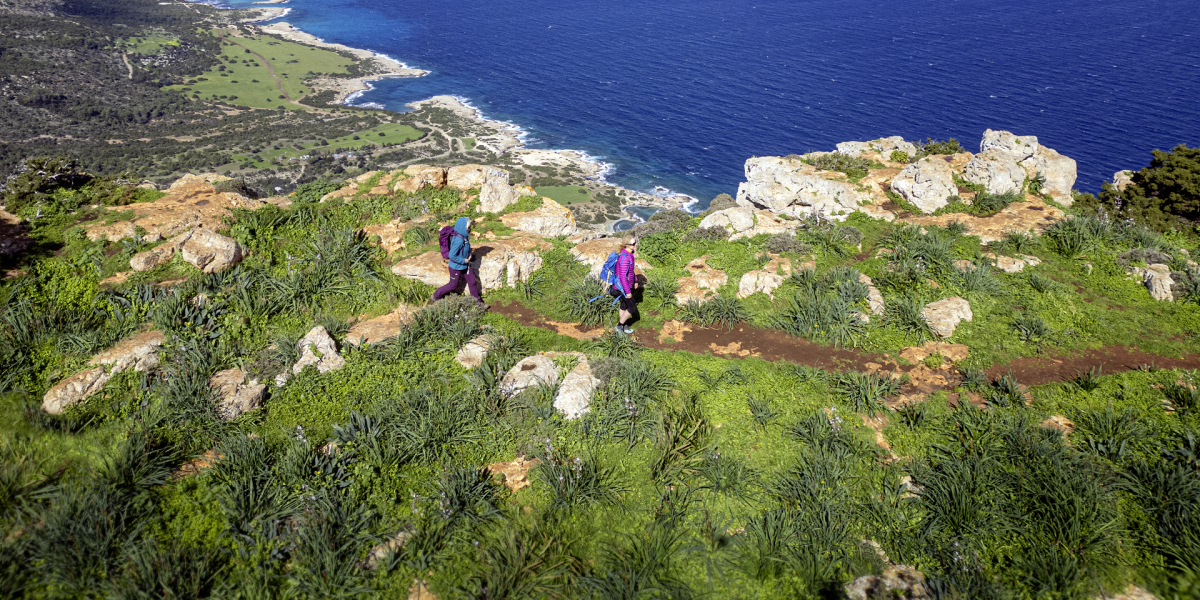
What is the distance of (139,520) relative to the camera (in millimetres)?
7262

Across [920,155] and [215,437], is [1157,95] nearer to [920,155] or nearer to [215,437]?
[920,155]

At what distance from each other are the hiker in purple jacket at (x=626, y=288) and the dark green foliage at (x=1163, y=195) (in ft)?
52.6

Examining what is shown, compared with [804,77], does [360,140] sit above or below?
below

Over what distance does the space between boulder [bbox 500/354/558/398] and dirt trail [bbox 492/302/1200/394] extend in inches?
63.7

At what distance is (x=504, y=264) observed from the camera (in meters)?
13.5

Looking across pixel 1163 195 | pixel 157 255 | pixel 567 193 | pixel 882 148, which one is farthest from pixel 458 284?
pixel 567 193

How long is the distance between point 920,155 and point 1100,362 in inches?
495

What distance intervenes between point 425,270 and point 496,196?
4365 mm

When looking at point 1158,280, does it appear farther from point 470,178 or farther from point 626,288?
point 470,178

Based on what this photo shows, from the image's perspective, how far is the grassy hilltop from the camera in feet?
23.4

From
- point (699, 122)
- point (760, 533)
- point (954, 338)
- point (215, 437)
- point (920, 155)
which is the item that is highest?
point (920, 155)

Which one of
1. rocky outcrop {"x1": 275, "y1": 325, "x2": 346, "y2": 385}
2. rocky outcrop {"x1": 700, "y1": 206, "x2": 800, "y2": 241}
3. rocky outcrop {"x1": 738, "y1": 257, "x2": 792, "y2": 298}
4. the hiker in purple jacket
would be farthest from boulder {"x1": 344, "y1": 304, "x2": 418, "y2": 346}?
rocky outcrop {"x1": 700, "y1": 206, "x2": 800, "y2": 241}

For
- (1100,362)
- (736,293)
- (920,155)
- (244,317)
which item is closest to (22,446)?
(244,317)

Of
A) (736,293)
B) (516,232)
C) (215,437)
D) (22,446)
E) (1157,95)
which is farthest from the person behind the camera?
(1157,95)
